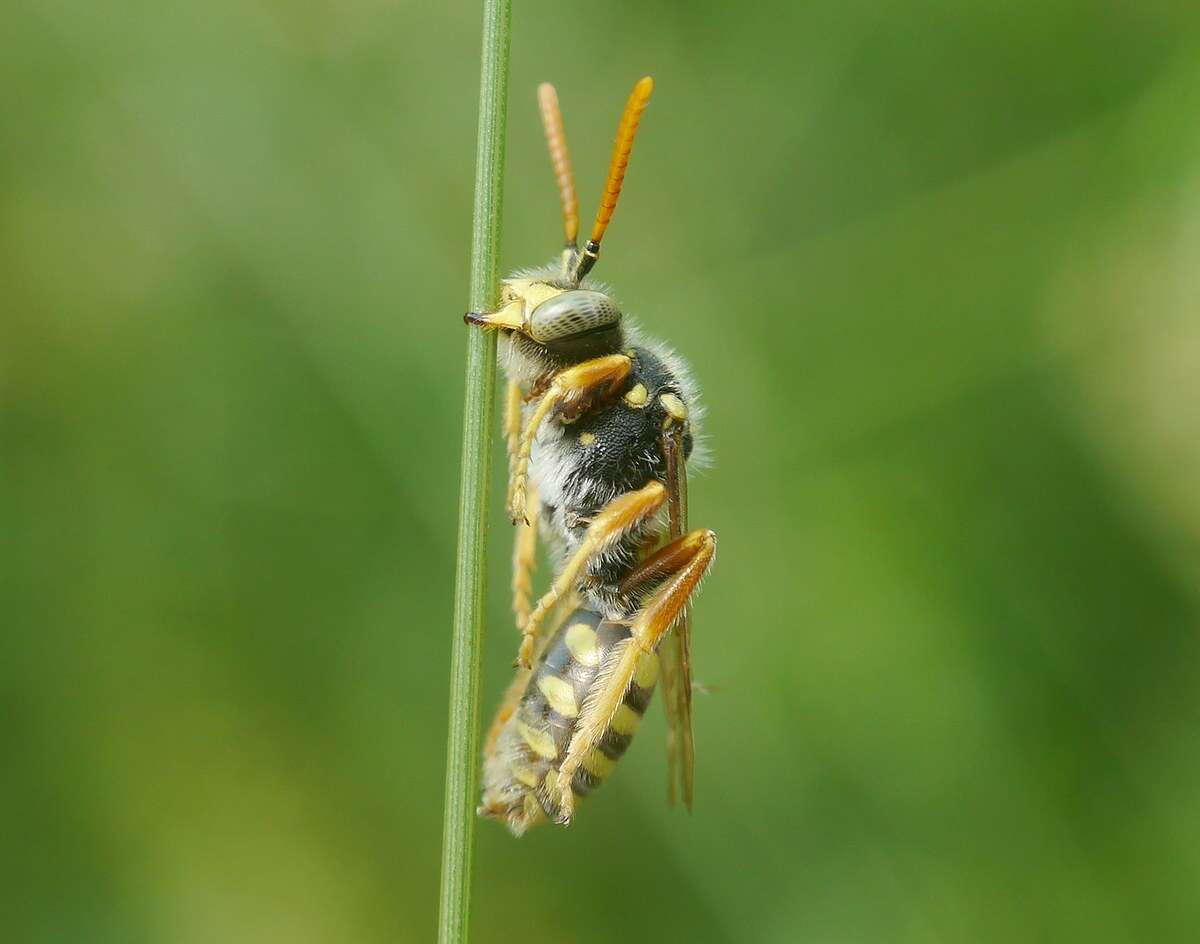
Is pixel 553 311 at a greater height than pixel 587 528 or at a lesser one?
greater

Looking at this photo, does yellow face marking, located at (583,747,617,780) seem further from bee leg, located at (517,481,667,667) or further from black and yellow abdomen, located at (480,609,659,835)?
bee leg, located at (517,481,667,667)

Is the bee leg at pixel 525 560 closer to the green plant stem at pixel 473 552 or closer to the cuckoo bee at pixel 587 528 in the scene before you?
the cuckoo bee at pixel 587 528

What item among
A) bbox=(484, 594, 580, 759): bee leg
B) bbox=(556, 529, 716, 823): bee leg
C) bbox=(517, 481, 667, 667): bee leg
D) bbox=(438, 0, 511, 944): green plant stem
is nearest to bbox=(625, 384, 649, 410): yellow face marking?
bbox=(517, 481, 667, 667): bee leg

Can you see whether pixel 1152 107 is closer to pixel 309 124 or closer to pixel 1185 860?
pixel 1185 860

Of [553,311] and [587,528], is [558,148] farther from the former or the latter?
[587,528]

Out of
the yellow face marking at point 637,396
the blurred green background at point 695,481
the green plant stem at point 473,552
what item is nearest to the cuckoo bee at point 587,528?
the yellow face marking at point 637,396

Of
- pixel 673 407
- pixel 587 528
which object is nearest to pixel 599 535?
pixel 587 528
